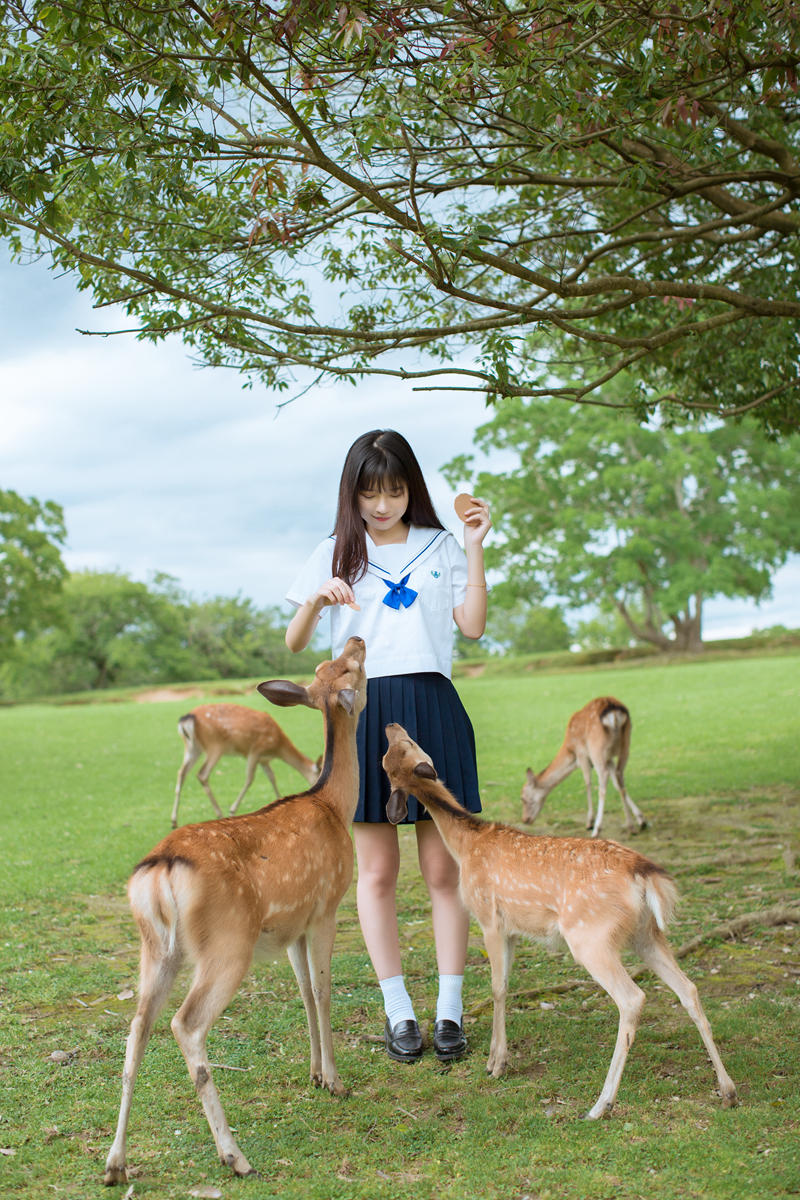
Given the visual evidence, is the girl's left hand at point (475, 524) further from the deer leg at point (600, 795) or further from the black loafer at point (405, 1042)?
the deer leg at point (600, 795)

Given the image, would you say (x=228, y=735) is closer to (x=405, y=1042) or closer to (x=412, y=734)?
(x=412, y=734)

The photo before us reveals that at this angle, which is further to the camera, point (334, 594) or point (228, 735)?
point (228, 735)

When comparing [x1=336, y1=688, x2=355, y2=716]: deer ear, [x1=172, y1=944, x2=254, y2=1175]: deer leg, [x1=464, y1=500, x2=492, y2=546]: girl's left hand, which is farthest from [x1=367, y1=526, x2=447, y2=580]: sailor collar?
[x1=172, y1=944, x2=254, y2=1175]: deer leg

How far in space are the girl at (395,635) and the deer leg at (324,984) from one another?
35 cm

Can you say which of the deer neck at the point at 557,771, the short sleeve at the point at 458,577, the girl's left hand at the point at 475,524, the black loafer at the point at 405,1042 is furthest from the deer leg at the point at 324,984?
the deer neck at the point at 557,771

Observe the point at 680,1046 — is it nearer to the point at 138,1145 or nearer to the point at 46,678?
the point at 138,1145

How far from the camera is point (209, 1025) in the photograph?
2.77 meters

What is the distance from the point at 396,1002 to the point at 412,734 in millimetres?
957

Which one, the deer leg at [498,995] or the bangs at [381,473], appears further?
the bangs at [381,473]

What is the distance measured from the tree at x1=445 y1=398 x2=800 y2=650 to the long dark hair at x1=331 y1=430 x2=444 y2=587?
24488mm

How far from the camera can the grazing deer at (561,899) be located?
10.0 ft

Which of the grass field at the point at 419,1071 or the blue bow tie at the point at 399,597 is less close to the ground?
the blue bow tie at the point at 399,597

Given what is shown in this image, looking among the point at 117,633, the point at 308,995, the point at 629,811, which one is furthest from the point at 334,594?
the point at 117,633

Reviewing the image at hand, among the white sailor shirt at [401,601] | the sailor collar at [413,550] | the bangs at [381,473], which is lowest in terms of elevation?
the white sailor shirt at [401,601]
